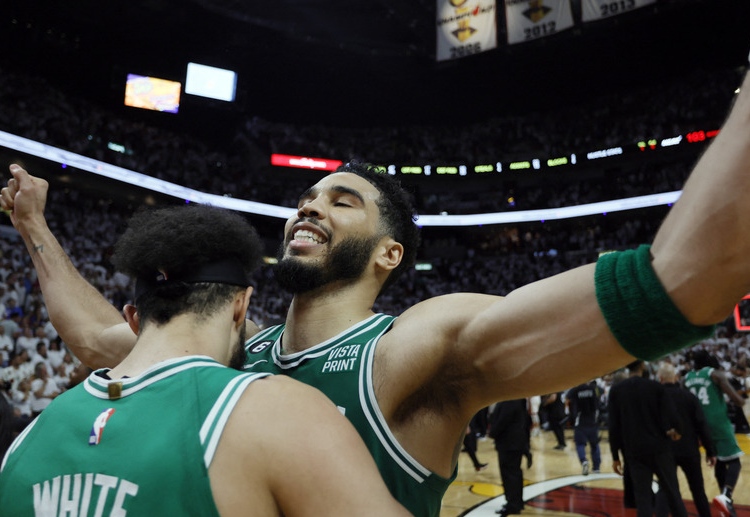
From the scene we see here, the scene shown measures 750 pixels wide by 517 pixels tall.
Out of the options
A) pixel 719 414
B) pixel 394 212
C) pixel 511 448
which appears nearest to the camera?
pixel 394 212

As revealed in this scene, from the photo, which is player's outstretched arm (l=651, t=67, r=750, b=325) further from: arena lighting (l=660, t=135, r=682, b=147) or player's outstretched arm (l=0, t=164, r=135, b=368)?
arena lighting (l=660, t=135, r=682, b=147)

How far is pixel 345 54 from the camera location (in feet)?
80.6

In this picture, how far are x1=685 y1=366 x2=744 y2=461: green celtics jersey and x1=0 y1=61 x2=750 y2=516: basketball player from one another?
5394 millimetres

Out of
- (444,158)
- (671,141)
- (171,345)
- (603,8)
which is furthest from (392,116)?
(171,345)

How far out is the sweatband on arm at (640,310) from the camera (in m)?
1.08

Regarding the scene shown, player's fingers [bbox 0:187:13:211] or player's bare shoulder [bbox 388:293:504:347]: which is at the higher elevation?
player's fingers [bbox 0:187:13:211]

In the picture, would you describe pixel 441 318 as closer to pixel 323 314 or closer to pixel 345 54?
pixel 323 314

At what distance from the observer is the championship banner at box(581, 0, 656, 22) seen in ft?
40.0

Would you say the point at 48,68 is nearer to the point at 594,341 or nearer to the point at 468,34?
the point at 468,34

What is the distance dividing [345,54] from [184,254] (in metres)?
24.7

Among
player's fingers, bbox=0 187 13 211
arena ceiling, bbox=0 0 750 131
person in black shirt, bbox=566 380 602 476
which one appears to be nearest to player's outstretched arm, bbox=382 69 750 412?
player's fingers, bbox=0 187 13 211

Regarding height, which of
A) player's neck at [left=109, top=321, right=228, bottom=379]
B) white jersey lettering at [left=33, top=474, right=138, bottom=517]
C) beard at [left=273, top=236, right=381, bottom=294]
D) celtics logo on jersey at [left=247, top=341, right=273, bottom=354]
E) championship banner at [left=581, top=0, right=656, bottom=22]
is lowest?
white jersey lettering at [left=33, top=474, right=138, bottom=517]

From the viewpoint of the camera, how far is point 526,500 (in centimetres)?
719

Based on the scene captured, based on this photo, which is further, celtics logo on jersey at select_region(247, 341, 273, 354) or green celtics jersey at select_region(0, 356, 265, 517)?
celtics logo on jersey at select_region(247, 341, 273, 354)
